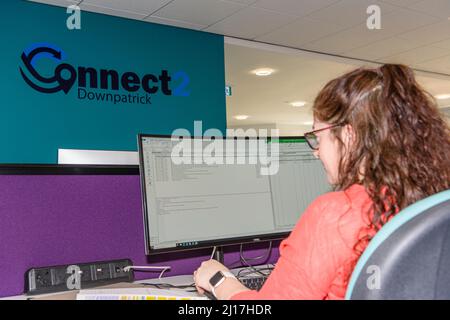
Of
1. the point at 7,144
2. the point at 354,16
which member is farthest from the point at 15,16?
the point at 354,16

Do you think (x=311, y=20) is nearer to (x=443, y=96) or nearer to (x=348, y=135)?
(x=348, y=135)

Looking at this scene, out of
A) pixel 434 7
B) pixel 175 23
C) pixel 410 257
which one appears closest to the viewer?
pixel 410 257

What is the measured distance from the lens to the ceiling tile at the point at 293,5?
12.0ft

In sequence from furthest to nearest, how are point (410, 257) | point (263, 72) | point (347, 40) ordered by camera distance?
1. point (263, 72)
2. point (347, 40)
3. point (410, 257)

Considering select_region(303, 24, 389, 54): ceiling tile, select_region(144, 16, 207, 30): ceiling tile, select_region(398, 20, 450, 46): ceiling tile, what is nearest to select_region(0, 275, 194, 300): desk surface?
select_region(144, 16, 207, 30): ceiling tile

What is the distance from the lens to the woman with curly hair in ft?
2.54

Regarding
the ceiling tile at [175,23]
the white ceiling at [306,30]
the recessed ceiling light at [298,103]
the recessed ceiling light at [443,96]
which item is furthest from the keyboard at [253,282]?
the recessed ceiling light at [443,96]

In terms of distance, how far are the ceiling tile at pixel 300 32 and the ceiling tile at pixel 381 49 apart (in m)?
0.76

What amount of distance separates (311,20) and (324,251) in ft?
12.1

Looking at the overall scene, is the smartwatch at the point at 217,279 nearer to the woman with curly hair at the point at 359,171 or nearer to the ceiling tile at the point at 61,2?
the woman with curly hair at the point at 359,171

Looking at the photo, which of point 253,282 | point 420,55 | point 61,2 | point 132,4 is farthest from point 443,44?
point 253,282

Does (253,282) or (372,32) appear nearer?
(253,282)

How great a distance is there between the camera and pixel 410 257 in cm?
63
